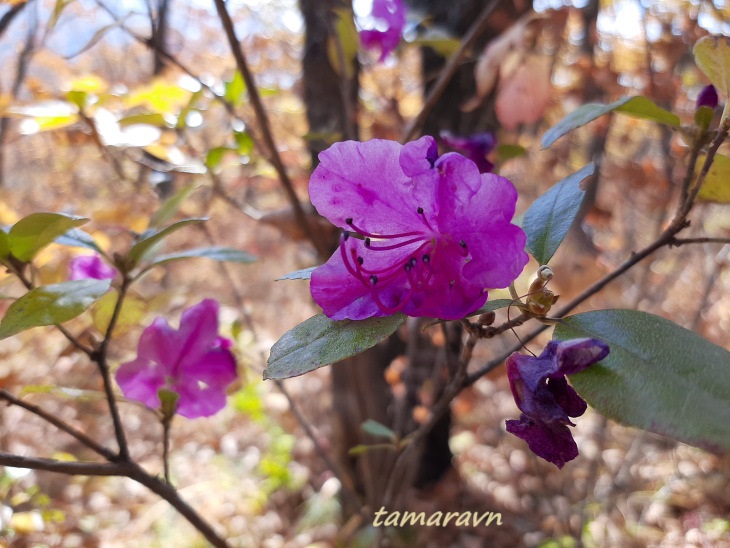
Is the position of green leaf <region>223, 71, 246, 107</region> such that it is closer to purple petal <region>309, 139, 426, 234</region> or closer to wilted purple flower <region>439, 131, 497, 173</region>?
wilted purple flower <region>439, 131, 497, 173</region>

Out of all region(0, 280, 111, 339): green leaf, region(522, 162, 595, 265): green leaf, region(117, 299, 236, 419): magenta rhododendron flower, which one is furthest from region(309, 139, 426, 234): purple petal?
region(117, 299, 236, 419): magenta rhododendron flower

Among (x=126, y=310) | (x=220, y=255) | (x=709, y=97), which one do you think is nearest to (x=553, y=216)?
(x=709, y=97)

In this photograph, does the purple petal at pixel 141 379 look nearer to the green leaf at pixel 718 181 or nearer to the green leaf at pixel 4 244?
the green leaf at pixel 4 244

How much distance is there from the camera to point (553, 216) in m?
0.49

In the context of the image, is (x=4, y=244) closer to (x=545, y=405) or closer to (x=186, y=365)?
(x=186, y=365)

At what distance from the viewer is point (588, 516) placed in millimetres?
1755

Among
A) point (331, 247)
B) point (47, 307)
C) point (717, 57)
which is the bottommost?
point (331, 247)

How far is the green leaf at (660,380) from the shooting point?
32 centimetres

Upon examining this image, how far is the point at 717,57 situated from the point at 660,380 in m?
0.30

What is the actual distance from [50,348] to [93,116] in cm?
199

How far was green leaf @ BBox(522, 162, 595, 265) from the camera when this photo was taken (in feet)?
1.54

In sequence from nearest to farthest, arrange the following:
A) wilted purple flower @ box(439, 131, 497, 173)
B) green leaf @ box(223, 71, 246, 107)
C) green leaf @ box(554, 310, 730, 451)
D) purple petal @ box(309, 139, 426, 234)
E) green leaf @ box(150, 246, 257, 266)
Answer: green leaf @ box(554, 310, 730, 451) → purple petal @ box(309, 139, 426, 234) → green leaf @ box(150, 246, 257, 266) → wilted purple flower @ box(439, 131, 497, 173) → green leaf @ box(223, 71, 246, 107)

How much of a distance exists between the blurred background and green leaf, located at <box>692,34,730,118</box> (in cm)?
45

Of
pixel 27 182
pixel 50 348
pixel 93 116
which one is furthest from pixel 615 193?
pixel 27 182
